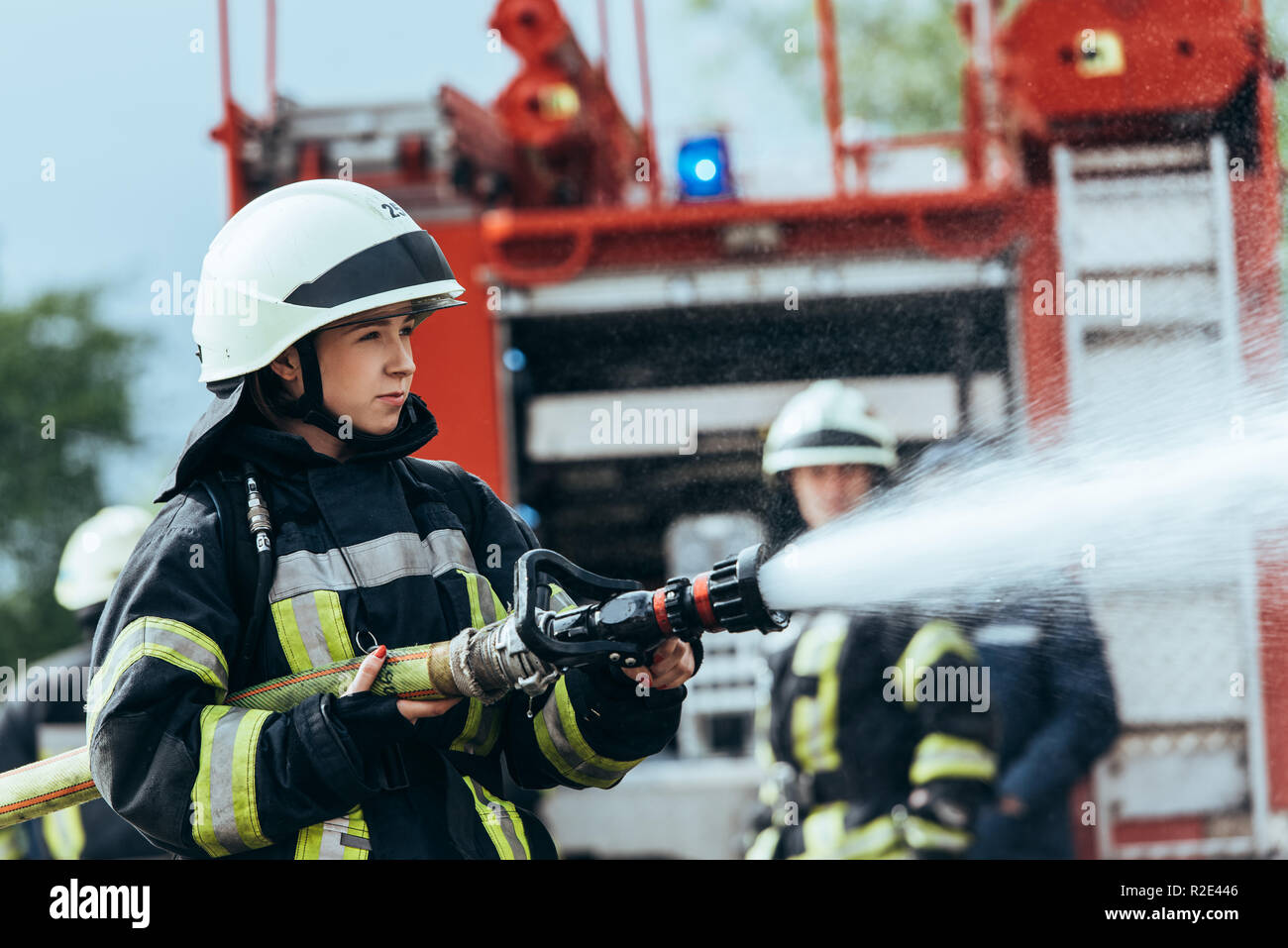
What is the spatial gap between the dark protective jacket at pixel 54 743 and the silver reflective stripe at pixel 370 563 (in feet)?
6.72

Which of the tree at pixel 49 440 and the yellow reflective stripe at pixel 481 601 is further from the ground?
the tree at pixel 49 440

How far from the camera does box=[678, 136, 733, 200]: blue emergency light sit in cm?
503

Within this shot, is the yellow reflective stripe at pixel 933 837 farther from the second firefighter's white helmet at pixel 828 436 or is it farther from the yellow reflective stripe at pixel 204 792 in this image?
the yellow reflective stripe at pixel 204 792

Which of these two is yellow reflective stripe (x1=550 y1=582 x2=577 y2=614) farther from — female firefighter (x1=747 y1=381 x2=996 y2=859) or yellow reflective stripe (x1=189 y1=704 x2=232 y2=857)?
female firefighter (x1=747 y1=381 x2=996 y2=859)

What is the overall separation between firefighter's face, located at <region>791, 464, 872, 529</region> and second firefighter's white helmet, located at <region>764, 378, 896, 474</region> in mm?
21

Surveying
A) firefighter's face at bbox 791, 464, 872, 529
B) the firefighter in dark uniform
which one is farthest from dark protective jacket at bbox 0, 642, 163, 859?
firefighter's face at bbox 791, 464, 872, 529

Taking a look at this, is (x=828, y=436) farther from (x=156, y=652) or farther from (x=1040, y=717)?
(x=156, y=652)

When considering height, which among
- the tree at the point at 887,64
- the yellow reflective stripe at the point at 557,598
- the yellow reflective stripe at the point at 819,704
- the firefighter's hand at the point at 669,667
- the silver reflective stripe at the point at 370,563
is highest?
the tree at the point at 887,64

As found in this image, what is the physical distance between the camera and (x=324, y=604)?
→ 6.39ft

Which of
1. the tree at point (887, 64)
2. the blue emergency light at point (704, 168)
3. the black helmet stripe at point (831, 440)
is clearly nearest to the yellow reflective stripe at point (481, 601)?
the black helmet stripe at point (831, 440)

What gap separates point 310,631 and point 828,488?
1809mm

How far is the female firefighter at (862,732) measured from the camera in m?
3.24
